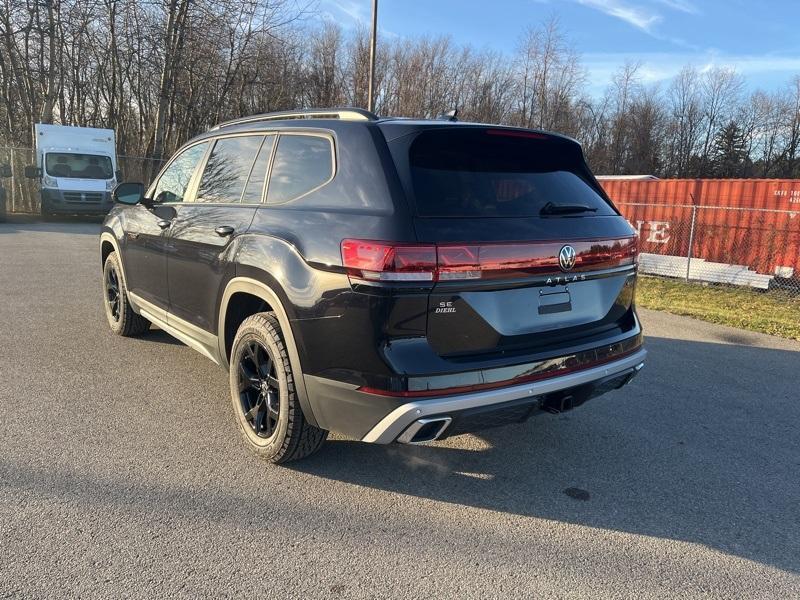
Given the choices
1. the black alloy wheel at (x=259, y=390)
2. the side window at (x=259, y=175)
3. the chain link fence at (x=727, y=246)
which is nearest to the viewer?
the black alloy wheel at (x=259, y=390)

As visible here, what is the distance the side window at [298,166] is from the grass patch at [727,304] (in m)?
6.58

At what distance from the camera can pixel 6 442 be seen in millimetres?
3467

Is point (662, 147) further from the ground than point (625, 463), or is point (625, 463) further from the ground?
point (662, 147)

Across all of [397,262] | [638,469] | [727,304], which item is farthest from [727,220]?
[397,262]

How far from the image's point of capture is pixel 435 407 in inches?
101

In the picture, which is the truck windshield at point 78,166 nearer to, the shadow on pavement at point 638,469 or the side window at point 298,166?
the side window at point 298,166

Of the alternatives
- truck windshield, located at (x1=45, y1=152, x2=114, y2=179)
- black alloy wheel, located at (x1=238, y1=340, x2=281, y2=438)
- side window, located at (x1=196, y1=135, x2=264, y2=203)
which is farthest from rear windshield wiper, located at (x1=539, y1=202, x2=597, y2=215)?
truck windshield, located at (x1=45, y1=152, x2=114, y2=179)

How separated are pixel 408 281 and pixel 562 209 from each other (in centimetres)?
109

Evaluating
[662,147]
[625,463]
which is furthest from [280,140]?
[662,147]

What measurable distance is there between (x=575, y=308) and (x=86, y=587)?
99.7 inches

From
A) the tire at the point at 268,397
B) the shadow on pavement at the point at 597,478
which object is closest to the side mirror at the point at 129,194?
the tire at the point at 268,397

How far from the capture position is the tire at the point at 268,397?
3062mm

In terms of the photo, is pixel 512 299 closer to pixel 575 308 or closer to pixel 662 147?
pixel 575 308

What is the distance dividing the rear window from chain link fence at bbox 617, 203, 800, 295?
9.40 meters
